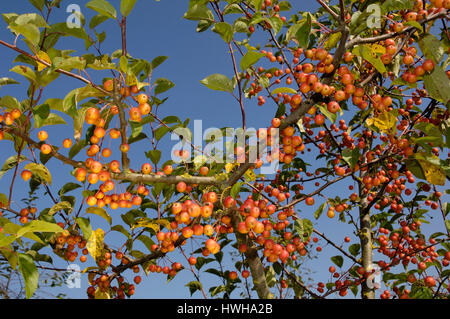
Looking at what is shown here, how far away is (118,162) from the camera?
2.49m

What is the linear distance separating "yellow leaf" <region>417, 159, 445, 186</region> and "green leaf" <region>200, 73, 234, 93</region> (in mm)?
1494

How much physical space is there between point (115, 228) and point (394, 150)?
2472 millimetres

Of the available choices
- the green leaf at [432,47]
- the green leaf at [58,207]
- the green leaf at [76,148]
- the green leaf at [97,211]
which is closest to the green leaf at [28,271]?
the green leaf at [97,211]

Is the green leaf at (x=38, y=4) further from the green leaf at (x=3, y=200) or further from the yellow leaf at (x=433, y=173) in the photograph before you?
the yellow leaf at (x=433, y=173)

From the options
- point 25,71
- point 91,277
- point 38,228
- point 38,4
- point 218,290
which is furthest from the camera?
point 218,290

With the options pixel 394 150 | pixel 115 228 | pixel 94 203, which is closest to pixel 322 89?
pixel 394 150

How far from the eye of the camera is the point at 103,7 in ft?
6.84

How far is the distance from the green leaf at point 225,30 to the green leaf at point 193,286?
8.24 ft

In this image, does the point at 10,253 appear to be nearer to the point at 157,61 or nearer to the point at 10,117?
the point at 10,117

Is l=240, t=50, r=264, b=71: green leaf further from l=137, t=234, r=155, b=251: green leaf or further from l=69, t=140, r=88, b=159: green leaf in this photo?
l=137, t=234, r=155, b=251: green leaf

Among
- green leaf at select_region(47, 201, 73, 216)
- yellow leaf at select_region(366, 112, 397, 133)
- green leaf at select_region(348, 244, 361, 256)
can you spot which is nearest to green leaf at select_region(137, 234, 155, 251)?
green leaf at select_region(47, 201, 73, 216)

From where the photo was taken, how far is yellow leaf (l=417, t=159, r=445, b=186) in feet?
8.30

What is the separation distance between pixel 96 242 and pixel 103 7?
1754mm

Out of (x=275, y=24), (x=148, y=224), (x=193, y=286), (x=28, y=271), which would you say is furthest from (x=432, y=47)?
(x=193, y=286)
